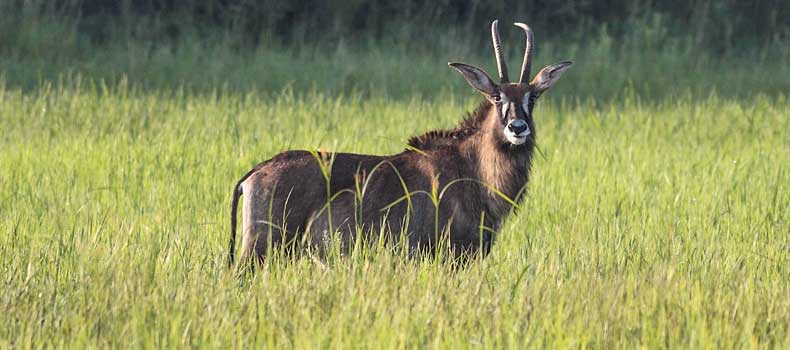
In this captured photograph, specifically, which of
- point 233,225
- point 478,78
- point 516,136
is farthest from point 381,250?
point 478,78

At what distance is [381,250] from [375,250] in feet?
0.66

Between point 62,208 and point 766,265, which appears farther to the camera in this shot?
point 62,208

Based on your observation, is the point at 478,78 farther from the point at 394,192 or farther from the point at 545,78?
the point at 394,192

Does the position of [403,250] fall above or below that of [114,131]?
above

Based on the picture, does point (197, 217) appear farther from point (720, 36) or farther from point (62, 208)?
point (720, 36)

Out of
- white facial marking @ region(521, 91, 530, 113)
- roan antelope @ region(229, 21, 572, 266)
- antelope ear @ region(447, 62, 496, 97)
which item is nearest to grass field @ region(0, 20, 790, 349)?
roan antelope @ region(229, 21, 572, 266)

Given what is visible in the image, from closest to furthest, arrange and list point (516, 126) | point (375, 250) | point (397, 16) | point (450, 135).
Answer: point (375, 250) → point (516, 126) → point (450, 135) → point (397, 16)

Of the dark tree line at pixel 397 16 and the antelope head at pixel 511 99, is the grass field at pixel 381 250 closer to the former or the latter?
the antelope head at pixel 511 99

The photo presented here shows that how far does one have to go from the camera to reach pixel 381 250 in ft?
17.8

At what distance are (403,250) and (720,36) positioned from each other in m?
12.7

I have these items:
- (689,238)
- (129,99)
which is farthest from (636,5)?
(689,238)

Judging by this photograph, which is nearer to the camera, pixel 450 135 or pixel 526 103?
pixel 526 103

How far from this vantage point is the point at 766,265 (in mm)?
5891

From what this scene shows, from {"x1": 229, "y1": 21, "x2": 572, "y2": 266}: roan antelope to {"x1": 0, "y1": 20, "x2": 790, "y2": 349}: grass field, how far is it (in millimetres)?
164
